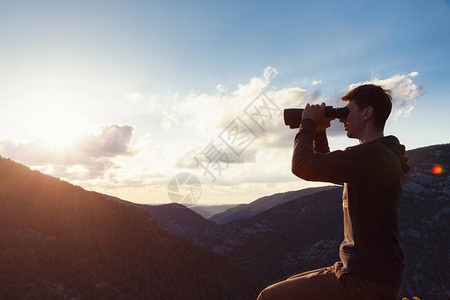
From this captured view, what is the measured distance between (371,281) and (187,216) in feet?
601

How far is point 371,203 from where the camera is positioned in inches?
99.5

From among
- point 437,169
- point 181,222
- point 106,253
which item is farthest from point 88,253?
point 181,222

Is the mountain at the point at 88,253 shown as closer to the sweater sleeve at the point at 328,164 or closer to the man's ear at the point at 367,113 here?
the sweater sleeve at the point at 328,164

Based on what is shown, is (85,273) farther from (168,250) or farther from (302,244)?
(302,244)

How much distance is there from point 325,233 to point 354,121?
112 m

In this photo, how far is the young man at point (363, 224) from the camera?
98.3 inches

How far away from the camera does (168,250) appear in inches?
1726

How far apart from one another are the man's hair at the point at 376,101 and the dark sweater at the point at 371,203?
41 centimetres

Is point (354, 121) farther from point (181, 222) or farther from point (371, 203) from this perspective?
point (181, 222)

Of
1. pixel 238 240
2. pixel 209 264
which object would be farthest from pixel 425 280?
pixel 238 240

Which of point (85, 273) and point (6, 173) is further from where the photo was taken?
point (6, 173)

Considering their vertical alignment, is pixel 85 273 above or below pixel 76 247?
below

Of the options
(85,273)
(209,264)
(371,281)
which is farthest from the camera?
(209,264)

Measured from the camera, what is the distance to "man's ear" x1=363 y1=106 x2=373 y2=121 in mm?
2869
